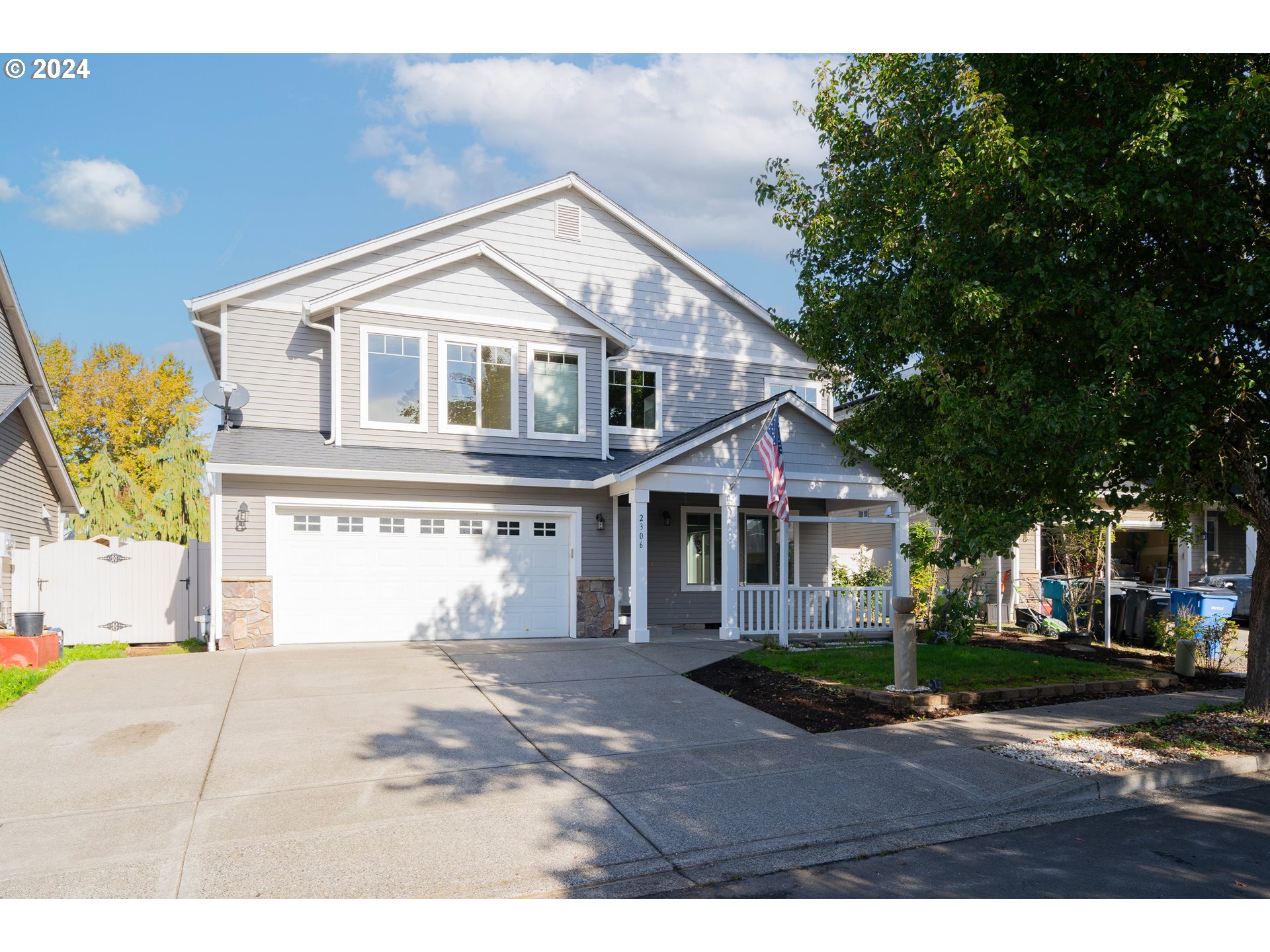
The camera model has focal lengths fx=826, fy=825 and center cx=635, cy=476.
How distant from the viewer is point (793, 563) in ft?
57.3

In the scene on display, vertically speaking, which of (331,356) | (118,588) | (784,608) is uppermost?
(331,356)

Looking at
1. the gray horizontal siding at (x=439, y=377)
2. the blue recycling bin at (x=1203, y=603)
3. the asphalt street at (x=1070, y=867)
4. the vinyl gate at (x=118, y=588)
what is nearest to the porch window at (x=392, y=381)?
the gray horizontal siding at (x=439, y=377)

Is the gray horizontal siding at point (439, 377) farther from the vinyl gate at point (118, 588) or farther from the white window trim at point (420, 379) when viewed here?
the vinyl gate at point (118, 588)

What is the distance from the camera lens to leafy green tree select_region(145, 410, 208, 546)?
96.9 feet

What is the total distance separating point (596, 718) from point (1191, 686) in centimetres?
812

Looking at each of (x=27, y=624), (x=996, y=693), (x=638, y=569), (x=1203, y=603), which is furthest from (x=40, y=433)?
(x=1203, y=603)

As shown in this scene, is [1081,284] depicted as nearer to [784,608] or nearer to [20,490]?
[784,608]

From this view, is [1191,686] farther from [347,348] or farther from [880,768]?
[347,348]

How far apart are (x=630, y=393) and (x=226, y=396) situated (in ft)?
24.4

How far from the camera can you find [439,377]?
14.4 m

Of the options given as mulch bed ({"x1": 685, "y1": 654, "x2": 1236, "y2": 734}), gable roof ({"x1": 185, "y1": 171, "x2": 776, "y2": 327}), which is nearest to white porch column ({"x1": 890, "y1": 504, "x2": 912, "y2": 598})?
mulch bed ({"x1": 685, "y1": 654, "x2": 1236, "y2": 734})

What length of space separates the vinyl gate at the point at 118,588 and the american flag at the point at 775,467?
9.67 m

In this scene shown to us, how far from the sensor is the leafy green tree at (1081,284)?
284 inches

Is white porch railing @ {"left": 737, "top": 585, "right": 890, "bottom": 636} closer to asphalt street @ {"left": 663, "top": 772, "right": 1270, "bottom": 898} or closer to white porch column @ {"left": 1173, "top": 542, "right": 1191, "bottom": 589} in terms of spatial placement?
asphalt street @ {"left": 663, "top": 772, "right": 1270, "bottom": 898}
